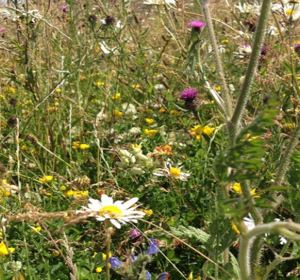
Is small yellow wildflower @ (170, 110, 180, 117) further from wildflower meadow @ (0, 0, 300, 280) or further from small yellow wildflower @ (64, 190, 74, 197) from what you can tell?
small yellow wildflower @ (64, 190, 74, 197)

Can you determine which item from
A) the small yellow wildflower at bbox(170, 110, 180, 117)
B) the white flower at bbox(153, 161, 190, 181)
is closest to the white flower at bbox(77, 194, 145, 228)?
the white flower at bbox(153, 161, 190, 181)

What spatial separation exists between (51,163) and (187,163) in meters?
0.66

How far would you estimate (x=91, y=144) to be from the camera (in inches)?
78.7

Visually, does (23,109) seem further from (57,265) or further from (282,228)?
(282,228)

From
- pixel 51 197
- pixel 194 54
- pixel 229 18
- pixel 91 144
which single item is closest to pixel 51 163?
pixel 91 144

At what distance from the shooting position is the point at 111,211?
2.93 ft

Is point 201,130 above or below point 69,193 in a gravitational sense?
above

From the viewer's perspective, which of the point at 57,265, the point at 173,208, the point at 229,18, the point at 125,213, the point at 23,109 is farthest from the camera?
the point at 229,18

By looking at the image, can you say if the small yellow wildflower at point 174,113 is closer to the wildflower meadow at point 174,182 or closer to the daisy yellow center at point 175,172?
the wildflower meadow at point 174,182

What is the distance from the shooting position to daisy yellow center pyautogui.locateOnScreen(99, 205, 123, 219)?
0.87 meters

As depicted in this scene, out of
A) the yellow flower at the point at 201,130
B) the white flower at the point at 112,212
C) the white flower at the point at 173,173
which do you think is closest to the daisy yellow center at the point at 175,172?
the white flower at the point at 173,173

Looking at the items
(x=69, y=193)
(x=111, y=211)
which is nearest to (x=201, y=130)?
(x=69, y=193)

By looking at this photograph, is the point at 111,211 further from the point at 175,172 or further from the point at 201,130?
the point at 201,130

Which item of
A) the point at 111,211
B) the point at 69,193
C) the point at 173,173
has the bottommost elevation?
the point at 69,193
